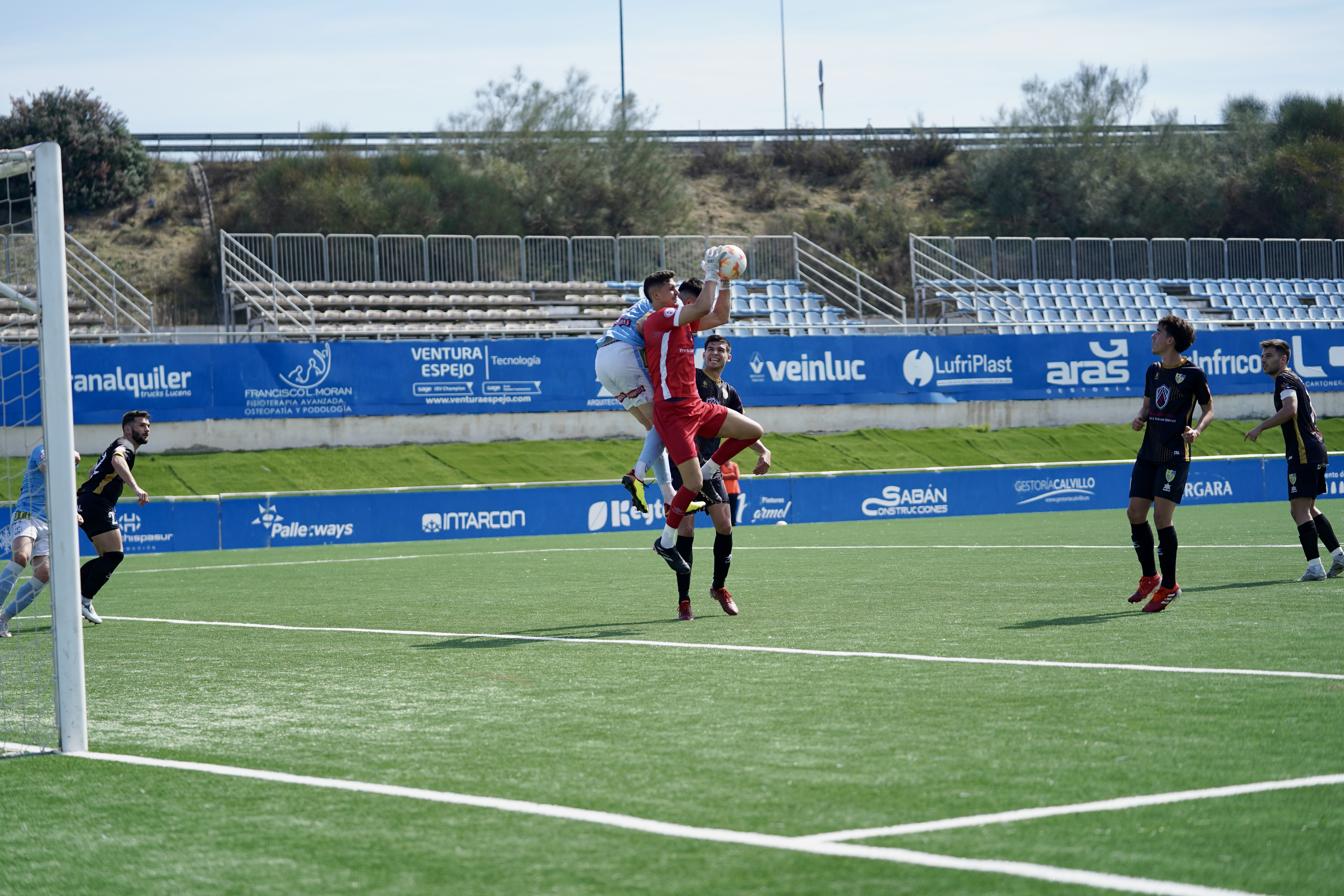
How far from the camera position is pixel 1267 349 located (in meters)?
11.3

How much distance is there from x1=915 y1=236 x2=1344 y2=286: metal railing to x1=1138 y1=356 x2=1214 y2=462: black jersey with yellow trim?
30640mm

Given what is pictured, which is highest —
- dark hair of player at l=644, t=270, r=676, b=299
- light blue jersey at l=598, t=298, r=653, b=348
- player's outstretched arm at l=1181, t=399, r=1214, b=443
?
dark hair of player at l=644, t=270, r=676, b=299

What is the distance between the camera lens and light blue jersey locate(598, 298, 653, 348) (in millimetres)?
9914

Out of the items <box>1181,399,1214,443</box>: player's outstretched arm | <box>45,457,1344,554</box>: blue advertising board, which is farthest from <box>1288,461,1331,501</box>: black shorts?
<box>45,457,1344,554</box>: blue advertising board

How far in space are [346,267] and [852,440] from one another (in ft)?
46.3

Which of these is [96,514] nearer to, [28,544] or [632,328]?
[28,544]

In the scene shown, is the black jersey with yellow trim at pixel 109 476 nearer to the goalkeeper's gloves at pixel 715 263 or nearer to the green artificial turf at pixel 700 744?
the green artificial turf at pixel 700 744

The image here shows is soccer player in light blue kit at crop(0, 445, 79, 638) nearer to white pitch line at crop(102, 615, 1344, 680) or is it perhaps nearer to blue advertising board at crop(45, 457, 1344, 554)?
white pitch line at crop(102, 615, 1344, 680)

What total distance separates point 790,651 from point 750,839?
12.6ft

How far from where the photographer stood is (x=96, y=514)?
11.6 m

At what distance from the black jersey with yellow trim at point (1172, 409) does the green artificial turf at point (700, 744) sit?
3.69ft

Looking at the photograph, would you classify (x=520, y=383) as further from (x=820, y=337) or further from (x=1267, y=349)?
(x=1267, y=349)

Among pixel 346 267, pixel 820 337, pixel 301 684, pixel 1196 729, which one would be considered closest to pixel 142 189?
pixel 346 267

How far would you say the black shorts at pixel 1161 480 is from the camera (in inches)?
367
